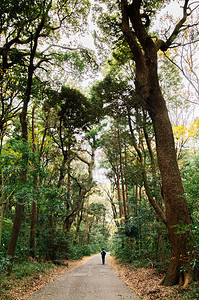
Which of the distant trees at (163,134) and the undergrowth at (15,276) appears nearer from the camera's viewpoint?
the distant trees at (163,134)

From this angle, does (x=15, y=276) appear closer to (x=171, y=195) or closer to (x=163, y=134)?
(x=171, y=195)

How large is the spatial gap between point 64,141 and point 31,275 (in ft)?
29.9

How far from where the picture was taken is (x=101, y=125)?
1781 cm

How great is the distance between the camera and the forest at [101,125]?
19.1 feet

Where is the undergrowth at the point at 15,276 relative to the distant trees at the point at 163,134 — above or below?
below

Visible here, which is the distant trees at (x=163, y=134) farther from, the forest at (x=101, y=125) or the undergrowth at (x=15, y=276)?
the undergrowth at (x=15, y=276)

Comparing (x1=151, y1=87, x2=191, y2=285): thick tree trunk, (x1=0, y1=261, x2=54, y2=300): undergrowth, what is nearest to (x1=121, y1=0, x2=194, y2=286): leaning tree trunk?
(x1=151, y1=87, x2=191, y2=285): thick tree trunk

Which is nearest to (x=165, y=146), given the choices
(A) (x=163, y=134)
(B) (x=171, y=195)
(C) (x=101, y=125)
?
(A) (x=163, y=134)

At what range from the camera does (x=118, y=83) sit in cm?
1038

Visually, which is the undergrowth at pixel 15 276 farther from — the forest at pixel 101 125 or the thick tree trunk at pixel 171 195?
the thick tree trunk at pixel 171 195

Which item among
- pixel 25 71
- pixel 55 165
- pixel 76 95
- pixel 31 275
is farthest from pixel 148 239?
pixel 25 71

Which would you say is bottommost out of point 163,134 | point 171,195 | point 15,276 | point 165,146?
point 15,276

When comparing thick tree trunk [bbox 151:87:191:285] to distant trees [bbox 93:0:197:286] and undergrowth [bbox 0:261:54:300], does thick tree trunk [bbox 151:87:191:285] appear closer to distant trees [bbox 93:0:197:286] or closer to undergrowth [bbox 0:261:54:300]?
distant trees [bbox 93:0:197:286]


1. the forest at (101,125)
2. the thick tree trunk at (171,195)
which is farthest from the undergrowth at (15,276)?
the thick tree trunk at (171,195)
